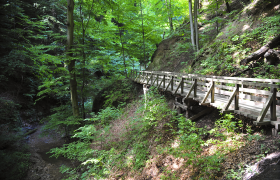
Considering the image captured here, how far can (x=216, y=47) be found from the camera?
10.1 m

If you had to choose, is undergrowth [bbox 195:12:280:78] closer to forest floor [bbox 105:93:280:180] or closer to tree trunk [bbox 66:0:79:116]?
forest floor [bbox 105:93:280:180]

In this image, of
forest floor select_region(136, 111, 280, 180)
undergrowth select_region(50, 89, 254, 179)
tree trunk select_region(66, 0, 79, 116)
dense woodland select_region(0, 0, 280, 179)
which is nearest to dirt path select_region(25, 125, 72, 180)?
dense woodland select_region(0, 0, 280, 179)

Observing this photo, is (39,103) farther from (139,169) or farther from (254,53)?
(254,53)

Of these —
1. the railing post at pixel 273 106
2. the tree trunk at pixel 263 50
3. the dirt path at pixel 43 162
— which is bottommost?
the dirt path at pixel 43 162

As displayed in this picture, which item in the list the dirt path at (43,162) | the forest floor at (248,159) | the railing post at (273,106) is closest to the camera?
the forest floor at (248,159)

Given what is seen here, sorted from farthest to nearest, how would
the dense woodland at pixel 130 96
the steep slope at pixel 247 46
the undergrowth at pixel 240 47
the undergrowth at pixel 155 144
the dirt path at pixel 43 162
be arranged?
the dirt path at pixel 43 162, the undergrowth at pixel 240 47, the steep slope at pixel 247 46, the dense woodland at pixel 130 96, the undergrowth at pixel 155 144

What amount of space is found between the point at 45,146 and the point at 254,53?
16770 millimetres

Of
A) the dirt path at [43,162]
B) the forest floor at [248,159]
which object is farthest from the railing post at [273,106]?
the dirt path at [43,162]

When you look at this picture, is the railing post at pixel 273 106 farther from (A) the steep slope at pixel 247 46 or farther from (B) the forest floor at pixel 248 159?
(A) the steep slope at pixel 247 46

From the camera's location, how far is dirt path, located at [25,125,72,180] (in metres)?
9.31

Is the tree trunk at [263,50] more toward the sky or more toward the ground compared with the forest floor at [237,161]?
more toward the sky

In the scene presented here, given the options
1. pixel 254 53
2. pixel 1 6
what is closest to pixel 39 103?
pixel 1 6

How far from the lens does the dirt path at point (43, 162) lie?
931 cm

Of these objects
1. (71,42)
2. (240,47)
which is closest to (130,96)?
(71,42)
